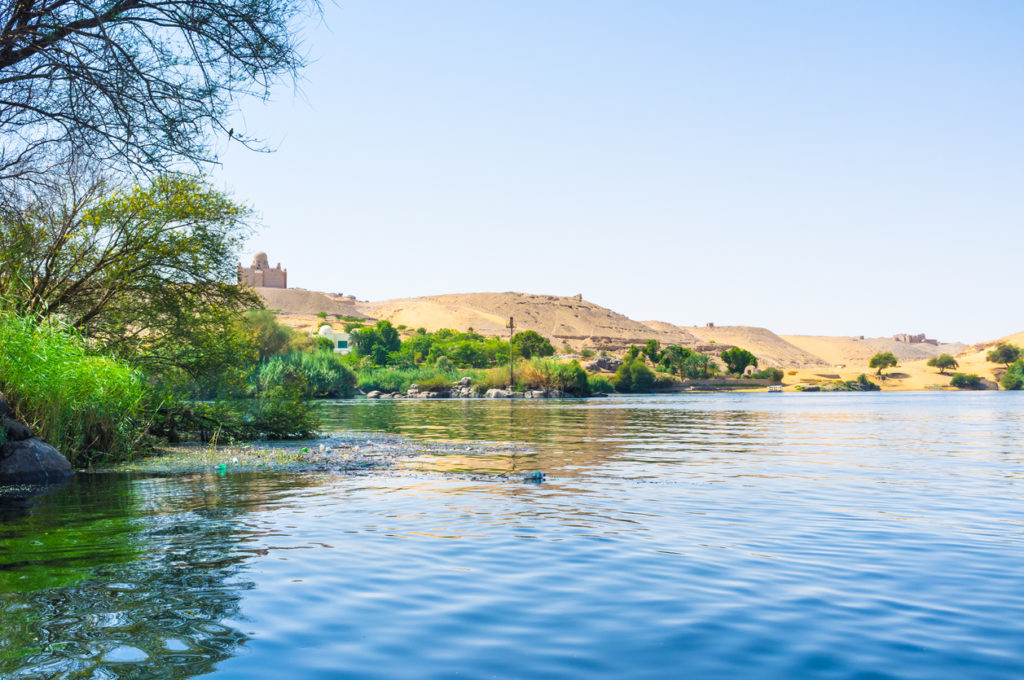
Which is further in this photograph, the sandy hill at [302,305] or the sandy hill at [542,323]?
the sandy hill at [302,305]

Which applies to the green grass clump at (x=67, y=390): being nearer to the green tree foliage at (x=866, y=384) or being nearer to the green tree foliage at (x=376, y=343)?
the green tree foliage at (x=376, y=343)

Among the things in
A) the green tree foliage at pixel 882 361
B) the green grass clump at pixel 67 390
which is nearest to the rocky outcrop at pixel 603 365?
the green tree foliage at pixel 882 361

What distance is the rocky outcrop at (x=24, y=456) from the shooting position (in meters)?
13.3

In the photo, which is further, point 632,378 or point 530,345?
point 530,345

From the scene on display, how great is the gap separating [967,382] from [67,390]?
384 ft

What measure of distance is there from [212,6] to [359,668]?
11.4 meters

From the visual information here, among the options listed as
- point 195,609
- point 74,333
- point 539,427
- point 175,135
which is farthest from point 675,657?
point 539,427

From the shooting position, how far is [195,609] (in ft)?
19.6

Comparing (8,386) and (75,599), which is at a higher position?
(8,386)

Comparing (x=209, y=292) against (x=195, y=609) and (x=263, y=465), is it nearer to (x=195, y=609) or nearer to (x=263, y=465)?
(x=263, y=465)

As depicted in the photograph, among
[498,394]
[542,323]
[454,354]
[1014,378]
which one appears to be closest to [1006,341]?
[1014,378]

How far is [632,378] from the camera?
86500 mm

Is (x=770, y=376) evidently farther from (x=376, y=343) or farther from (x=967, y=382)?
(x=376, y=343)

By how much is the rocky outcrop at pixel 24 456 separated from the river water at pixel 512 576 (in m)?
0.62
